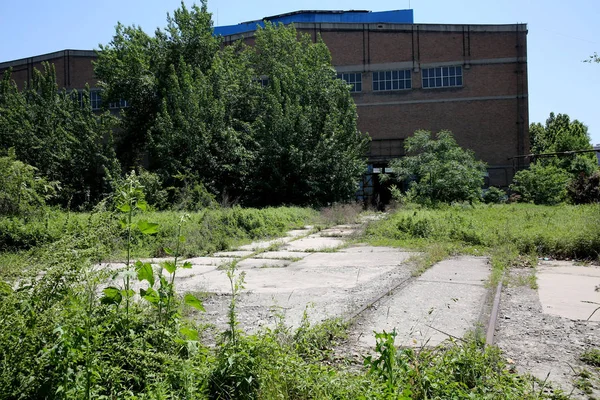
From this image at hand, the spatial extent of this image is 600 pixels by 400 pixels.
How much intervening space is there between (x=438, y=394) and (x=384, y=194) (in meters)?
32.0

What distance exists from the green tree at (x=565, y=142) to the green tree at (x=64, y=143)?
2573 centimetres

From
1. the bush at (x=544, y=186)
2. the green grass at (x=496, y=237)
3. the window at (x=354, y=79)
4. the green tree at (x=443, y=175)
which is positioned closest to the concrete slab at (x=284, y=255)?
the green grass at (x=496, y=237)

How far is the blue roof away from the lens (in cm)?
4194

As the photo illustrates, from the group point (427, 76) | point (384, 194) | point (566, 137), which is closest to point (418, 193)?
point (384, 194)

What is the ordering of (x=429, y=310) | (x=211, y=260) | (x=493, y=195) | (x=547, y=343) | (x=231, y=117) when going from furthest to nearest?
(x=493, y=195) < (x=231, y=117) < (x=211, y=260) < (x=429, y=310) < (x=547, y=343)

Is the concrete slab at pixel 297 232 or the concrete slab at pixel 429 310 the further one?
the concrete slab at pixel 297 232

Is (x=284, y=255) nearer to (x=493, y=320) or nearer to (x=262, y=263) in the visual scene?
(x=262, y=263)

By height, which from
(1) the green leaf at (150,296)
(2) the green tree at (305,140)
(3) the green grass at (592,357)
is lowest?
(3) the green grass at (592,357)

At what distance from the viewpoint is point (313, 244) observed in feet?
37.9

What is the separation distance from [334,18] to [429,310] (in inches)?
1632

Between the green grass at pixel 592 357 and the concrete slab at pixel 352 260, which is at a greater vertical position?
the green grass at pixel 592 357

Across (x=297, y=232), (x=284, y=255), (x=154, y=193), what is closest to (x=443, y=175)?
(x=297, y=232)

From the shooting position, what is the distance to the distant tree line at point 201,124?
856 inches

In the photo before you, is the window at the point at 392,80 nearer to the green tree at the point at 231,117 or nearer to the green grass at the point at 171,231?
the green tree at the point at 231,117
